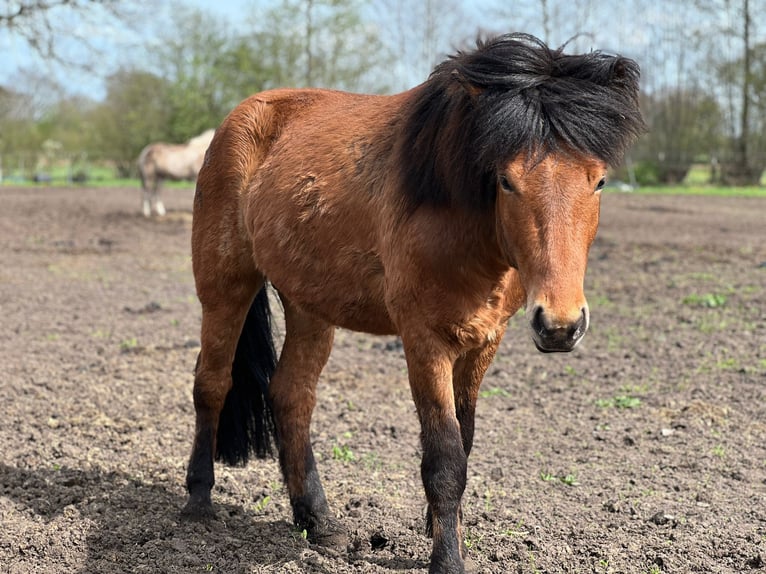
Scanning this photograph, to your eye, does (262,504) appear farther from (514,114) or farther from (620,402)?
(620,402)

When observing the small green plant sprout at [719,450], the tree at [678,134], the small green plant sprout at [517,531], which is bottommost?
the small green plant sprout at [517,531]

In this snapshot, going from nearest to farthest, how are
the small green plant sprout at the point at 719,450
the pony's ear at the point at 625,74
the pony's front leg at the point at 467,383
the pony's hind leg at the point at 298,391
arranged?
the pony's ear at the point at 625,74 → the pony's front leg at the point at 467,383 → the pony's hind leg at the point at 298,391 → the small green plant sprout at the point at 719,450

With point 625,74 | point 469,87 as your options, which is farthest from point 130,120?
point 625,74

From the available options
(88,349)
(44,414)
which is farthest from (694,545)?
(88,349)

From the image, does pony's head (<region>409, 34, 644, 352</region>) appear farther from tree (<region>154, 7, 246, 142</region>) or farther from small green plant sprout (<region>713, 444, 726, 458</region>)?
tree (<region>154, 7, 246, 142</region>)

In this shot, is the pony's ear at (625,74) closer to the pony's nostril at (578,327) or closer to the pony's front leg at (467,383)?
the pony's nostril at (578,327)

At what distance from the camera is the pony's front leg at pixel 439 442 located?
3.14m

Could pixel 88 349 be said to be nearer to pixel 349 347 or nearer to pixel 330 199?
pixel 349 347

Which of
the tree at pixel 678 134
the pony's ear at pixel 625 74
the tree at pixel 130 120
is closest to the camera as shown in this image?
the pony's ear at pixel 625 74

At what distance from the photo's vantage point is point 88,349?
7.73 meters

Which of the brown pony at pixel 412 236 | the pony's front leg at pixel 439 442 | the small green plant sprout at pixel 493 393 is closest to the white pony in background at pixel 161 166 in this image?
the small green plant sprout at pixel 493 393

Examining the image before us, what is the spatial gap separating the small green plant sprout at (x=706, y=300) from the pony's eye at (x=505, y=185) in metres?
7.23

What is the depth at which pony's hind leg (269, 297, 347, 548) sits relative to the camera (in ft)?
13.9

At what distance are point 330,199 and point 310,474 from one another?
152 cm
